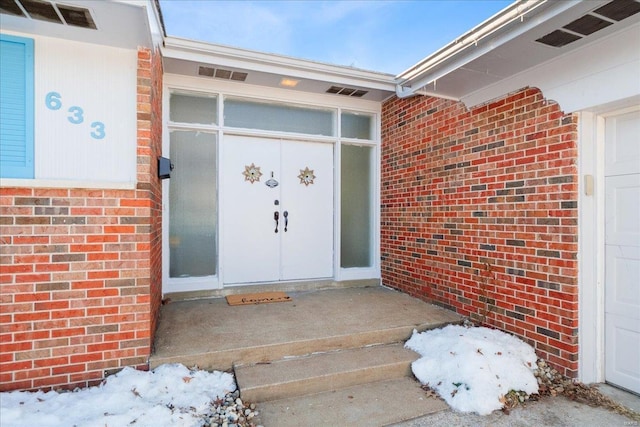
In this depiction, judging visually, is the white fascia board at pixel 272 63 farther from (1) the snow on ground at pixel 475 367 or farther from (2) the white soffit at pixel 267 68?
(1) the snow on ground at pixel 475 367

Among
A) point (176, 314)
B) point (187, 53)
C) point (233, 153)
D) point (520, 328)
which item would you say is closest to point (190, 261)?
point (176, 314)

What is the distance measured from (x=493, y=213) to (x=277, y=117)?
304 centimetres

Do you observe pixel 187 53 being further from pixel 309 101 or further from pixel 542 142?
pixel 542 142

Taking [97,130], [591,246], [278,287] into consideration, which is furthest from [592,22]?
[278,287]

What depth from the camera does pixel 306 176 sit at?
4973 millimetres

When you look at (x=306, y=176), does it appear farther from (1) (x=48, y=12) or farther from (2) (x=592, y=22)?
(2) (x=592, y=22)

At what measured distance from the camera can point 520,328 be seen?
10.6 ft

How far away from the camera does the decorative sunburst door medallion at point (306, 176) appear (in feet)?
16.2

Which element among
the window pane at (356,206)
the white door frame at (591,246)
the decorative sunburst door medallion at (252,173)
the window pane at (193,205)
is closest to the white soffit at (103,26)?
the window pane at (193,205)

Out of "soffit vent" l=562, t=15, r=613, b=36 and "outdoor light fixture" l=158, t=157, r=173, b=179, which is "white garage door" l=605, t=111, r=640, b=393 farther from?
"outdoor light fixture" l=158, t=157, r=173, b=179

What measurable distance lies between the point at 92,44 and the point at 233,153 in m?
2.13

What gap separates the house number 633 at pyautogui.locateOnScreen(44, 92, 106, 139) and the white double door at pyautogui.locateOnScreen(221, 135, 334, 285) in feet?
6.22

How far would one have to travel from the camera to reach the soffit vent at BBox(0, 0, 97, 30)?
7.11 feet

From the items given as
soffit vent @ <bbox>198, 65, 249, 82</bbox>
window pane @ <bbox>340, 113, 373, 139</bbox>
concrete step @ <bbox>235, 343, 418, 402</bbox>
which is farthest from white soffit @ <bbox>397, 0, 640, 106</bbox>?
concrete step @ <bbox>235, 343, 418, 402</bbox>
